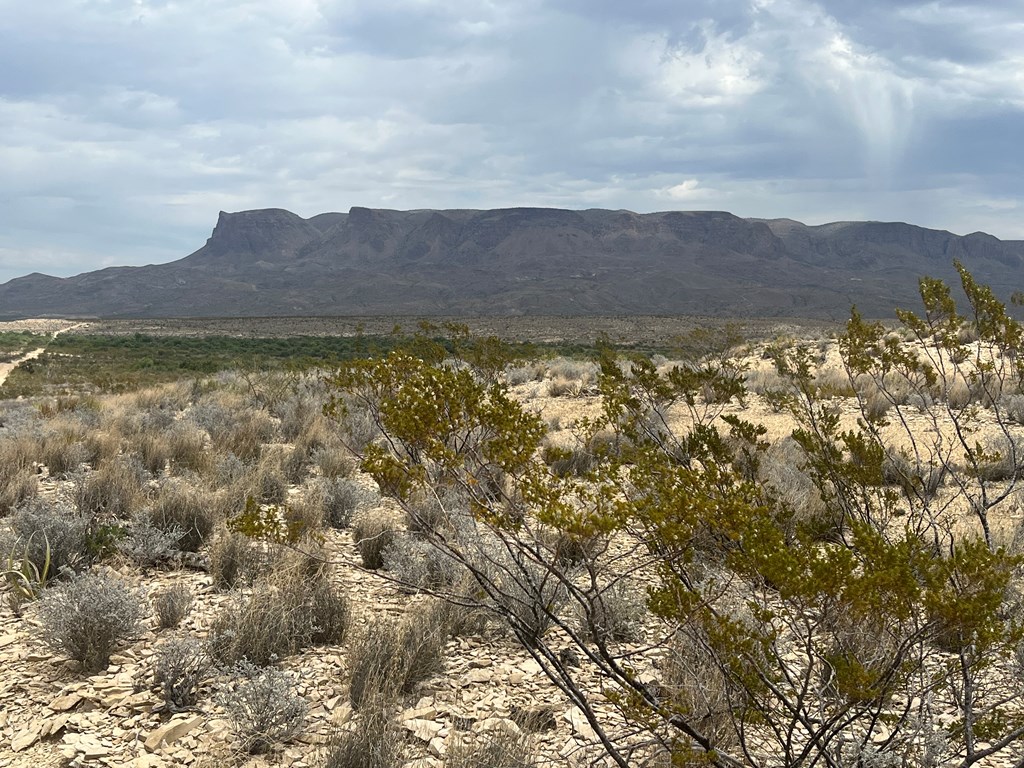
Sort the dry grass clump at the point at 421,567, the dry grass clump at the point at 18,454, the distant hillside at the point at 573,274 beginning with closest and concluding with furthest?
1. the dry grass clump at the point at 421,567
2. the dry grass clump at the point at 18,454
3. the distant hillside at the point at 573,274

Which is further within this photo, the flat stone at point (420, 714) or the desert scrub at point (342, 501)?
the desert scrub at point (342, 501)

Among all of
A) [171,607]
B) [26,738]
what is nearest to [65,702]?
[26,738]

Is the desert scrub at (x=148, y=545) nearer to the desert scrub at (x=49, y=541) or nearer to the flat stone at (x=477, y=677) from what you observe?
the desert scrub at (x=49, y=541)

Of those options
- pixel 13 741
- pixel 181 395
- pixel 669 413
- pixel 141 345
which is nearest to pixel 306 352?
pixel 141 345

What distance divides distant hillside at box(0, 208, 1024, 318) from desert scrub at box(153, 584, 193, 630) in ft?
318

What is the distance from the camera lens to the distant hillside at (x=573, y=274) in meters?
116

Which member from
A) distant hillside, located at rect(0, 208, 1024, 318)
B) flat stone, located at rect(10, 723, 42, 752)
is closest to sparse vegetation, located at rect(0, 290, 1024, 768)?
flat stone, located at rect(10, 723, 42, 752)

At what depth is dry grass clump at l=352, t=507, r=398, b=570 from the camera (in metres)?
5.69

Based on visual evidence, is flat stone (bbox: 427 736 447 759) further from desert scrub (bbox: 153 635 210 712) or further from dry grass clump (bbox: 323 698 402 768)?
desert scrub (bbox: 153 635 210 712)

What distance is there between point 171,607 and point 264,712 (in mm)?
1527

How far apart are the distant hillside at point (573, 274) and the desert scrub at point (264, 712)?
9765cm

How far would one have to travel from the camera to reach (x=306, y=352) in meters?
38.5

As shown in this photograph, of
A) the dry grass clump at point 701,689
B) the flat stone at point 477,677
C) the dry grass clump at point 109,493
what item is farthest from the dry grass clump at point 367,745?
the dry grass clump at point 109,493

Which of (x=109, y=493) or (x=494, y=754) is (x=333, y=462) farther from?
(x=494, y=754)
